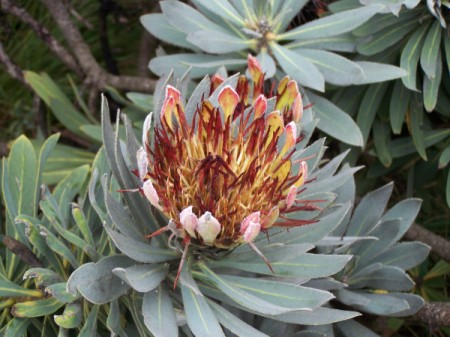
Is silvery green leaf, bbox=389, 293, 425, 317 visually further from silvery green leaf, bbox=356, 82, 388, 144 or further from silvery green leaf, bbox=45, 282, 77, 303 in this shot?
silvery green leaf, bbox=45, 282, 77, 303

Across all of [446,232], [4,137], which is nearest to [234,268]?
[446,232]

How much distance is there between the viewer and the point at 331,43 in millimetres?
1663

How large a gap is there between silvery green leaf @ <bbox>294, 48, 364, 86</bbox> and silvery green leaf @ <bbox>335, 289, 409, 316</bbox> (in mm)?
481

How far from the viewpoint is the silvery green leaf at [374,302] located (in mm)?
1394

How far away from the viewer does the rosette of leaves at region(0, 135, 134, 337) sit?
44.5 inches

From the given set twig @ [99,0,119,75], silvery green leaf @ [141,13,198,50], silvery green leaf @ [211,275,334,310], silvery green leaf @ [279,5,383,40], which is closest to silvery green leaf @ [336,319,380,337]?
silvery green leaf @ [211,275,334,310]

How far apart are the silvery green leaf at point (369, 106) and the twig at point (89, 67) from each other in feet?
2.04

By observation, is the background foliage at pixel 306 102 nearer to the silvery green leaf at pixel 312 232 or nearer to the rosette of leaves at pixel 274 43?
the rosette of leaves at pixel 274 43

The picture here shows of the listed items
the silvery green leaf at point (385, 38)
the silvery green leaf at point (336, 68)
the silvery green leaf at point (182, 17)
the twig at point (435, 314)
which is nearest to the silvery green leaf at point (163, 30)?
the silvery green leaf at point (182, 17)

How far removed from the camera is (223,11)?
1564 mm

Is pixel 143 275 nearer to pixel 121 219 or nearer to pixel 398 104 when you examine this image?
pixel 121 219

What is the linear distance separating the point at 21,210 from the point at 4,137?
50.7 inches

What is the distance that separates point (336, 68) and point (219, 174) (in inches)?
25.0

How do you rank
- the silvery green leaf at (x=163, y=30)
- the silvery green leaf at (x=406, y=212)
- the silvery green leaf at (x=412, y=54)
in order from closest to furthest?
the silvery green leaf at (x=406, y=212) < the silvery green leaf at (x=412, y=54) < the silvery green leaf at (x=163, y=30)
